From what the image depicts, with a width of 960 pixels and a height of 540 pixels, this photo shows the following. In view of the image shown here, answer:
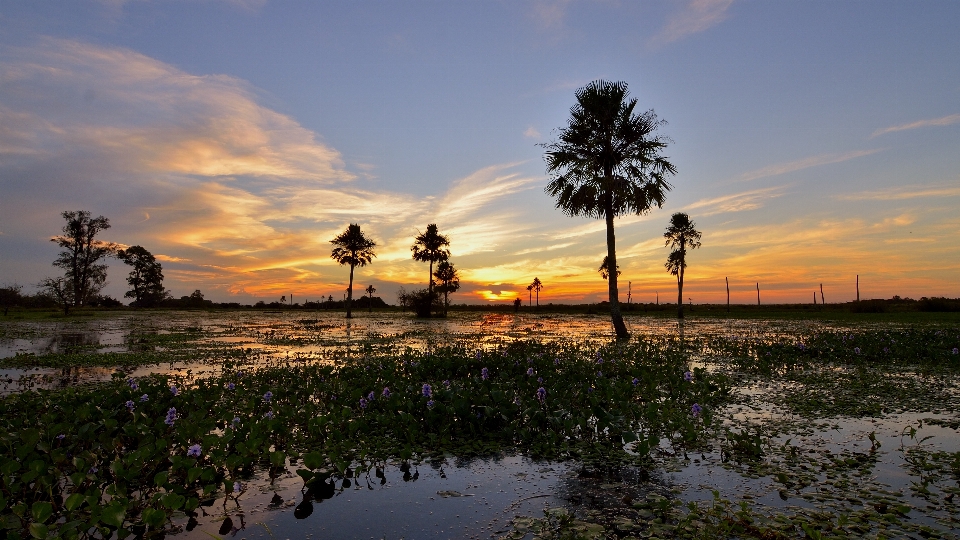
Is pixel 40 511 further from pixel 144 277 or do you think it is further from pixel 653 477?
pixel 144 277

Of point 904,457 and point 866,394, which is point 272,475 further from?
point 866,394

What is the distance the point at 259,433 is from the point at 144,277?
95202mm

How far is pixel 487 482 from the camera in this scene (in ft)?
16.5

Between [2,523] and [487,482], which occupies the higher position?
[2,523]

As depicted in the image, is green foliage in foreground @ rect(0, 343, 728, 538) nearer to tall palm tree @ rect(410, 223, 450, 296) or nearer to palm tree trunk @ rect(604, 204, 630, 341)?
palm tree trunk @ rect(604, 204, 630, 341)

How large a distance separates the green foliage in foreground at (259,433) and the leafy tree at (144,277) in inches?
→ 3462

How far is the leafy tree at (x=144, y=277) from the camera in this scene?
8162 centimetres

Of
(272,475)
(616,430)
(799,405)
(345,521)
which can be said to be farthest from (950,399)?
(272,475)

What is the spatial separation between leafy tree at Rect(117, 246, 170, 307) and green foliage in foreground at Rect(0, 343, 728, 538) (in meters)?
87.9

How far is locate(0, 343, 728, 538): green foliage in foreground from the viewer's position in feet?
13.3

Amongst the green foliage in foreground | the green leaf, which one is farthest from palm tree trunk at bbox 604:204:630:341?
the green leaf

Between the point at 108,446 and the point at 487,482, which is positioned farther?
the point at 108,446

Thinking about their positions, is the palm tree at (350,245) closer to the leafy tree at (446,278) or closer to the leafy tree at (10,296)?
the leafy tree at (446,278)

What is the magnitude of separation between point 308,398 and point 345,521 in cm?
Answer: 546
